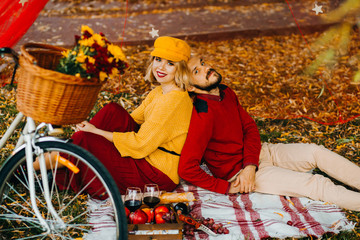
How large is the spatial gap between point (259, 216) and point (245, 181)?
322 millimetres

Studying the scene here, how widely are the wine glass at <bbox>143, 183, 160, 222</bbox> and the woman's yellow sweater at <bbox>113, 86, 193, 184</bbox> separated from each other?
237mm

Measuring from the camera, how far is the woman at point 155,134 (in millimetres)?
2838

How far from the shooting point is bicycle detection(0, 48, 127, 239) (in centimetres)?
208

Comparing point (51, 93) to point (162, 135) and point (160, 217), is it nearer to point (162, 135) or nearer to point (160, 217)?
point (162, 135)

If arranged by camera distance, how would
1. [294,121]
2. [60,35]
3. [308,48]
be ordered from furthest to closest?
[60,35] < [308,48] < [294,121]

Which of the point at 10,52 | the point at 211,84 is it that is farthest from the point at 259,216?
the point at 10,52

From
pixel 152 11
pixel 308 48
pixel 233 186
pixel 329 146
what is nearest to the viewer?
pixel 233 186

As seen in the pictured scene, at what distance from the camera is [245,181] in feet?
10.1

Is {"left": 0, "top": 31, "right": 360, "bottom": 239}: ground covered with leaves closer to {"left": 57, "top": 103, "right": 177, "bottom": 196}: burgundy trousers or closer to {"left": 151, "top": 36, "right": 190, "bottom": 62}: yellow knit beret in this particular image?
{"left": 57, "top": 103, "right": 177, "bottom": 196}: burgundy trousers

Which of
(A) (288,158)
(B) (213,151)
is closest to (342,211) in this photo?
(A) (288,158)

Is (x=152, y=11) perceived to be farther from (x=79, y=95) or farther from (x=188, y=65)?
(x=79, y=95)

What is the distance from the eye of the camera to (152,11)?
8469 mm

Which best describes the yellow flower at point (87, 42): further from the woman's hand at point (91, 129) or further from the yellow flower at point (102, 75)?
the woman's hand at point (91, 129)

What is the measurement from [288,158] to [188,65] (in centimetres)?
120
